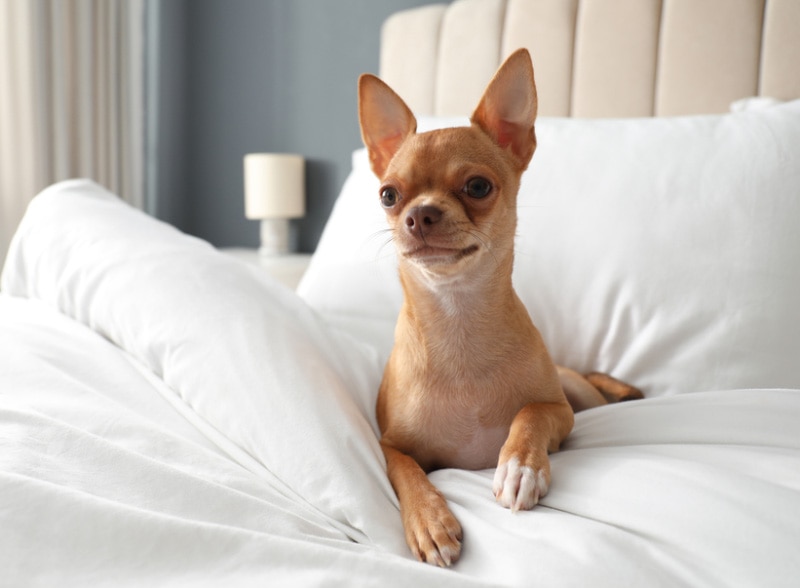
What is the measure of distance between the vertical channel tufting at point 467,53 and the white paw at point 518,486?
1740 millimetres

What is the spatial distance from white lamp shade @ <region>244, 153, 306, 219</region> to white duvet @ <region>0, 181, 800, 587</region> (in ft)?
6.22

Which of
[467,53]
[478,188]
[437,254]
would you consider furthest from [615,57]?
[437,254]

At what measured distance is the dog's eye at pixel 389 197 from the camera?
117 centimetres

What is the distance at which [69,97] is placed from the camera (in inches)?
137

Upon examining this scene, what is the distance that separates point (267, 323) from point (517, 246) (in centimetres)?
60

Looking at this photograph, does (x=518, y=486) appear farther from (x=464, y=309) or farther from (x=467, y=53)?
(x=467, y=53)

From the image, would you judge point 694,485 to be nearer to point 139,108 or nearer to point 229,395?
point 229,395

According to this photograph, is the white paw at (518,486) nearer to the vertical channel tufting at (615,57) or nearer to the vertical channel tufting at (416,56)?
the vertical channel tufting at (615,57)

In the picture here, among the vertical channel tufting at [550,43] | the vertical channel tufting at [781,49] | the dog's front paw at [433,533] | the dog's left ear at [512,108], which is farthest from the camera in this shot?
the vertical channel tufting at [550,43]

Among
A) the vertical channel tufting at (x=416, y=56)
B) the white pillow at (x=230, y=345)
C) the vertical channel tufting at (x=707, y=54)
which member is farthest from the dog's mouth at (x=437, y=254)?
the vertical channel tufting at (x=416, y=56)

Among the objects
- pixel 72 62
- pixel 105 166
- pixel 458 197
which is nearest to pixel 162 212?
pixel 105 166

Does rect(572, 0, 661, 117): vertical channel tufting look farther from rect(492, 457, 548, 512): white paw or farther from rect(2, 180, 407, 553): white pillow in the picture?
Result: rect(492, 457, 548, 512): white paw

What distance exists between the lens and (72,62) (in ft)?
11.4

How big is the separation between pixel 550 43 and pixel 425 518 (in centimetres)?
178
